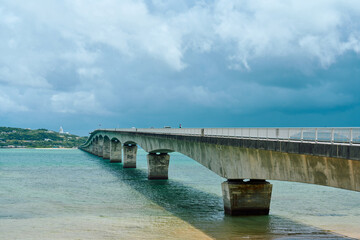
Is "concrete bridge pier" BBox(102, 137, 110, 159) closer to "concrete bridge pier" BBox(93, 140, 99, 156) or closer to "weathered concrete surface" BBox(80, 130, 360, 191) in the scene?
"concrete bridge pier" BBox(93, 140, 99, 156)

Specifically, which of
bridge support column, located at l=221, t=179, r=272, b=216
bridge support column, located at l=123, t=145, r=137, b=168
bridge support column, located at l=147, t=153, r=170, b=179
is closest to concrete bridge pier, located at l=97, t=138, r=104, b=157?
bridge support column, located at l=123, t=145, r=137, b=168

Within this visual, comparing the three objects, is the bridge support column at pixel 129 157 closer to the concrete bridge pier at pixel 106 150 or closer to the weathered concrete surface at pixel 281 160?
the concrete bridge pier at pixel 106 150

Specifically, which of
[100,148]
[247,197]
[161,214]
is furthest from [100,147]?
[247,197]

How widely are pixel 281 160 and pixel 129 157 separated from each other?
62.2 metres

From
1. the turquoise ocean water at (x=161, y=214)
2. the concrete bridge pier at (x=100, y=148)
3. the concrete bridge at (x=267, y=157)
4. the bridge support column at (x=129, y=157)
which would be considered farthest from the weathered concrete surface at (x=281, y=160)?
the concrete bridge pier at (x=100, y=148)

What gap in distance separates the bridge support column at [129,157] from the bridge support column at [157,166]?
23856mm

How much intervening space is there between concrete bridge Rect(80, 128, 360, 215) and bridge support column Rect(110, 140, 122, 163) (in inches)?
2318

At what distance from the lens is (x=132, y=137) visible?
7781 centimetres

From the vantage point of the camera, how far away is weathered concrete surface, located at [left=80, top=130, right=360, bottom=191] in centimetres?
1883

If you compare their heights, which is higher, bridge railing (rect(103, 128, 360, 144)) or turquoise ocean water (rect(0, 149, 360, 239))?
bridge railing (rect(103, 128, 360, 144))

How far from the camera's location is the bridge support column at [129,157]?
8400 cm

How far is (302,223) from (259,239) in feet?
20.1

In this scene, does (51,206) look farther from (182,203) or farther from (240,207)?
(240,207)

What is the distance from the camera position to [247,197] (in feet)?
102
